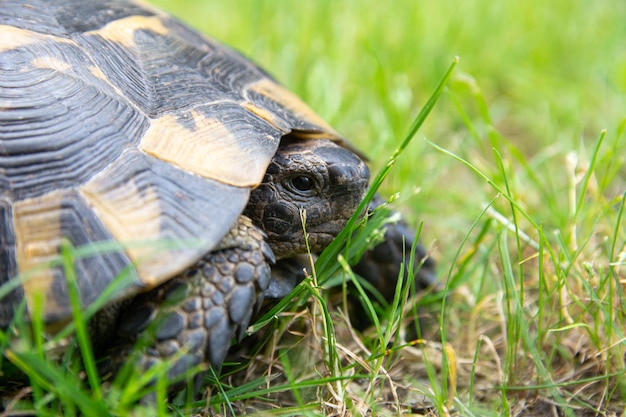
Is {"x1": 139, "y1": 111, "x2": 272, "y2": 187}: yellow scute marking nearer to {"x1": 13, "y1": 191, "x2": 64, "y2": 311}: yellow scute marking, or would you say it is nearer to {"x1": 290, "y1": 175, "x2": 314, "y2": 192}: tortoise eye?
{"x1": 290, "y1": 175, "x2": 314, "y2": 192}: tortoise eye

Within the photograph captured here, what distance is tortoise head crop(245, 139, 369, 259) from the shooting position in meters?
1.97

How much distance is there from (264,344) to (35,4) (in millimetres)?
1352

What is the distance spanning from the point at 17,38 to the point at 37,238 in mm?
676

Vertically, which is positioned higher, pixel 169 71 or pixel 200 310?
pixel 169 71

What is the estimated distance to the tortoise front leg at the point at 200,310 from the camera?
1.57 metres

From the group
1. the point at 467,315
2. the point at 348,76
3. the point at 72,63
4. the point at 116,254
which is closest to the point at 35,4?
the point at 72,63

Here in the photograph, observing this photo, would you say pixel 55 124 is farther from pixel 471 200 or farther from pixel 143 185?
pixel 471 200

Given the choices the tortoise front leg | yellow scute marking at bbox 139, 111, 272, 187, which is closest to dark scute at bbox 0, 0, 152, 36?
yellow scute marking at bbox 139, 111, 272, 187

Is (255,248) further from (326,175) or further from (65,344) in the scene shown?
(65,344)

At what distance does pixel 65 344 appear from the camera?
1.65m

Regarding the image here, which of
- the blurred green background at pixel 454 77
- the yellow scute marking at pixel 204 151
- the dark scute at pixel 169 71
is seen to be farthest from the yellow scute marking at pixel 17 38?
the blurred green background at pixel 454 77

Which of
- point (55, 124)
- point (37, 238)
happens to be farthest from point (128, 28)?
point (37, 238)

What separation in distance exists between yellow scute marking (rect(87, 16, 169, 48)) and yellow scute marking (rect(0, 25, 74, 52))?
6.7 inches

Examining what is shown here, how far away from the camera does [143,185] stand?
1.66 metres
